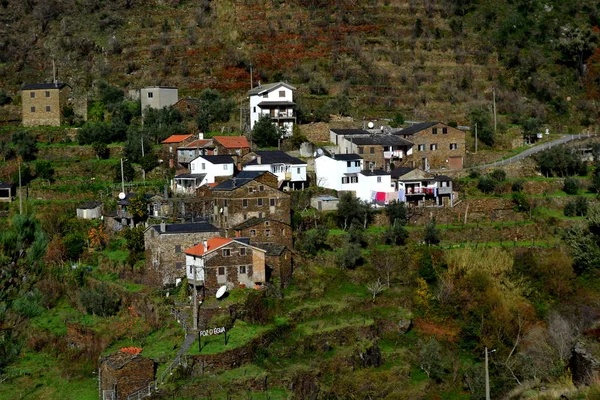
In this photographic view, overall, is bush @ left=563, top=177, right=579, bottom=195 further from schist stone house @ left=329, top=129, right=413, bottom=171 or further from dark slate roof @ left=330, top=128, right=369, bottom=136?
dark slate roof @ left=330, top=128, right=369, bottom=136

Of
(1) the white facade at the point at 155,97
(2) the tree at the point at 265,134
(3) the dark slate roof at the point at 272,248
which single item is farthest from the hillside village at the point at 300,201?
(3) the dark slate roof at the point at 272,248

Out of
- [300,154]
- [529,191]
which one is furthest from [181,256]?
[529,191]

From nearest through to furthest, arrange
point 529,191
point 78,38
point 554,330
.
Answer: point 554,330 → point 529,191 → point 78,38

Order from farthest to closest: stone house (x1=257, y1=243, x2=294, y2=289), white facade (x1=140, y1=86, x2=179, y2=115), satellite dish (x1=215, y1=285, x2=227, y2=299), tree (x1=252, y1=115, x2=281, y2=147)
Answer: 1. white facade (x1=140, y1=86, x2=179, y2=115)
2. tree (x1=252, y1=115, x2=281, y2=147)
3. stone house (x1=257, y1=243, x2=294, y2=289)
4. satellite dish (x1=215, y1=285, x2=227, y2=299)

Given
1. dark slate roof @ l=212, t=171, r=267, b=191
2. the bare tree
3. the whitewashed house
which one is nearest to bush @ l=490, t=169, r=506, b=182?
the whitewashed house

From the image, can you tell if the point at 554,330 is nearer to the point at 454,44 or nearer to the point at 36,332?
the point at 36,332

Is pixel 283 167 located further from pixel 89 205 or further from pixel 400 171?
pixel 89 205

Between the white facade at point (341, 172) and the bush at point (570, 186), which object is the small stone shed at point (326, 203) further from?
the bush at point (570, 186)

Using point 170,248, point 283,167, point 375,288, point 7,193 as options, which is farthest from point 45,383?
point 283,167
